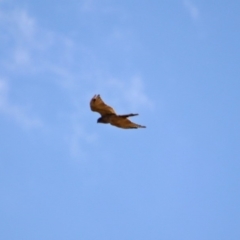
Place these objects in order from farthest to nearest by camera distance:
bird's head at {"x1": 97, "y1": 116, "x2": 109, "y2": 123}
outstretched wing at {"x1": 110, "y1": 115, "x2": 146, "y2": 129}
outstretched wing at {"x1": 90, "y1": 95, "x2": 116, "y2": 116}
Answer: bird's head at {"x1": 97, "y1": 116, "x2": 109, "y2": 123}, outstretched wing at {"x1": 110, "y1": 115, "x2": 146, "y2": 129}, outstretched wing at {"x1": 90, "y1": 95, "x2": 116, "y2": 116}

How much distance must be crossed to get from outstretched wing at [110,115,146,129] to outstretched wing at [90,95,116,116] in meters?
0.34

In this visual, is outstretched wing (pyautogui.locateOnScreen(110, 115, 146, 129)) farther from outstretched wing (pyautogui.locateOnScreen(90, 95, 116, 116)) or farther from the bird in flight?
outstretched wing (pyautogui.locateOnScreen(90, 95, 116, 116))

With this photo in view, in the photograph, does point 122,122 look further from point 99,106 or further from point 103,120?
point 99,106

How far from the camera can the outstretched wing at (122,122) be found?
24922mm

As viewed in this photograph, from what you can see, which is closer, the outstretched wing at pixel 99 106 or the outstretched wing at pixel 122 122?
the outstretched wing at pixel 99 106

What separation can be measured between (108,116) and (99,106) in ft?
2.19

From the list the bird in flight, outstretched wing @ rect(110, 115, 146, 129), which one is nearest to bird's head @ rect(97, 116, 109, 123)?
the bird in flight

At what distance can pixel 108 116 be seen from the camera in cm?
2511

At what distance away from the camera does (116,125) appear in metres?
25.5

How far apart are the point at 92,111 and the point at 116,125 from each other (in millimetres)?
1205

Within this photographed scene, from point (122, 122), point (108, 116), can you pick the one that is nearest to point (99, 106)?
point (108, 116)

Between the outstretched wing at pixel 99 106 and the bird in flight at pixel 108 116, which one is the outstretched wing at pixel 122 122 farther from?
the outstretched wing at pixel 99 106

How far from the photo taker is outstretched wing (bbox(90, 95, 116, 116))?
80.0 feet

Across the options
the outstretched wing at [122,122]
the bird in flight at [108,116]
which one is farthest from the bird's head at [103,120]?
the outstretched wing at [122,122]
